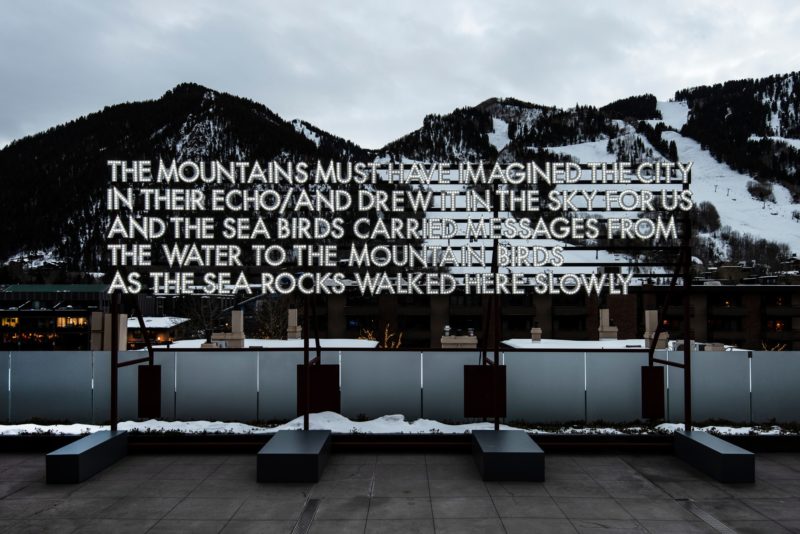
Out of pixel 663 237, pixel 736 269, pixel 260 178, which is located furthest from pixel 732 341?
pixel 260 178

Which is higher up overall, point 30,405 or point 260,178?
point 260,178

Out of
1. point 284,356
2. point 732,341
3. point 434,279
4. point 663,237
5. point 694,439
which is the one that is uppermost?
point 663,237

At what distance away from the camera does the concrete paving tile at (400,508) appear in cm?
1062

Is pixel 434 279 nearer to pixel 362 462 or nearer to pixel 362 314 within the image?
pixel 362 462

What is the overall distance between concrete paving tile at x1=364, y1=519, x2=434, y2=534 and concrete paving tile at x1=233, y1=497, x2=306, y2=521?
147 centimetres

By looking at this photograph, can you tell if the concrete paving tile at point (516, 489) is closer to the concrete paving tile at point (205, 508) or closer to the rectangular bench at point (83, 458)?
the concrete paving tile at point (205, 508)

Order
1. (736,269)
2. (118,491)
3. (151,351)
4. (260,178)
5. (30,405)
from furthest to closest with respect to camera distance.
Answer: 1. (736,269)
2. (30,405)
3. (151,351)
4. (260,178)
5. (118,491)

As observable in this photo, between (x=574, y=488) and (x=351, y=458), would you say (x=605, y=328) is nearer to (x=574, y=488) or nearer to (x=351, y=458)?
(x=574, y=488)

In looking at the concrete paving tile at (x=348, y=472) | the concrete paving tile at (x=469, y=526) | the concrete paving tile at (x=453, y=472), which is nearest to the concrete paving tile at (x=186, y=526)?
the concrete paving tile at (x=348, y=472)

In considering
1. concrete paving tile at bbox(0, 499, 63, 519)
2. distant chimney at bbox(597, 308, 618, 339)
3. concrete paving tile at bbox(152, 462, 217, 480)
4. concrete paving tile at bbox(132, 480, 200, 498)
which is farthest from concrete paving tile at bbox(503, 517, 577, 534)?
distant chimney at bbox(597, 308, 618, 339)

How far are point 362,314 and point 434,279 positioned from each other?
7216 centimetres

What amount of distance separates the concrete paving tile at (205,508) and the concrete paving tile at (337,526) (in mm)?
1737

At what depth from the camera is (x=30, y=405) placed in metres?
17.4

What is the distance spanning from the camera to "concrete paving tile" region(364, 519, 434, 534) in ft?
32.5
